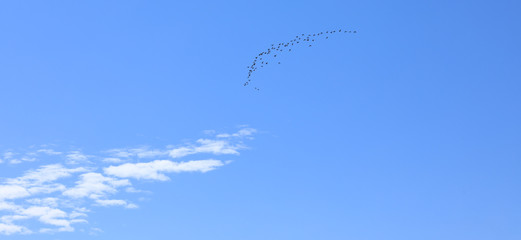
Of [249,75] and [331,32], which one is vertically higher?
[331,32]

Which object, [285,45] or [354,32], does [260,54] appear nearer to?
[285,45]

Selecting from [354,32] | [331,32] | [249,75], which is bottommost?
[249,75]

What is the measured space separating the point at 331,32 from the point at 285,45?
7468 millimetres

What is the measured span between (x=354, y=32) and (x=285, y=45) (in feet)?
41.8

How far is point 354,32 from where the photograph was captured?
1896 inches

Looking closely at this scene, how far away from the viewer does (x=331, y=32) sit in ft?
147

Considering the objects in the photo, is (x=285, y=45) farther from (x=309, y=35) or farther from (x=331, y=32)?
(x=331, y=32)

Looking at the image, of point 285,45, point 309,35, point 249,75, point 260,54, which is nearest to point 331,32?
point 309,35

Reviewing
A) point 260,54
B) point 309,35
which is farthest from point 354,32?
point 260,54

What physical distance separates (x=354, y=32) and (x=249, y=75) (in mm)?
19281

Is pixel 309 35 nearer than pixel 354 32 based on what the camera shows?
Yes

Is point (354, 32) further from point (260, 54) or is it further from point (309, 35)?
point (260, 54)

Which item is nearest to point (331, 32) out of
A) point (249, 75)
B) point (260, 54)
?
point (260, 54)

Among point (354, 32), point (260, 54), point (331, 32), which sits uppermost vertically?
point (354, 32)
